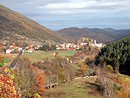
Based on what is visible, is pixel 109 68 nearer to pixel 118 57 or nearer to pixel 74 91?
pixel 118 57

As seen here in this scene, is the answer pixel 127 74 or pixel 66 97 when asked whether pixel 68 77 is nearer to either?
pixel 66 97

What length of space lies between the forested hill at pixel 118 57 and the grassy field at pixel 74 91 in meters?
29.7

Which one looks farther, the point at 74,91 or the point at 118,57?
the point at 118,57

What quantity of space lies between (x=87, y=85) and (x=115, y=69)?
1163 inches

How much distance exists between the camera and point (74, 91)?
45.9m

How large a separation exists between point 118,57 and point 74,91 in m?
39.5

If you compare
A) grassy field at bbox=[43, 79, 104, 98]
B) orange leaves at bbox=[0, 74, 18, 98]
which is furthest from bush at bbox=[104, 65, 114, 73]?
orange leaves at bbox=[0, 74, 18, 98]

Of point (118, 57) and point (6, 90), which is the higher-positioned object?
point (6, 90)

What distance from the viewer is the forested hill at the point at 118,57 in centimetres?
8181

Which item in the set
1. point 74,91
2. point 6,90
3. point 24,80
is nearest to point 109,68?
point 74,91

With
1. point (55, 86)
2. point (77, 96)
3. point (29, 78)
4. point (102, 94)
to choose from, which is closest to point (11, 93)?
point (29, 78)

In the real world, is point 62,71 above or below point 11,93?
below

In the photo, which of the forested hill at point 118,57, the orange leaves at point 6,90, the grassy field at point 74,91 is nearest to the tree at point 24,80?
the grassy field at point 74,91

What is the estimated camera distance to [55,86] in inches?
2031
